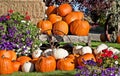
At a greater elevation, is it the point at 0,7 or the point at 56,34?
the point at 0,7

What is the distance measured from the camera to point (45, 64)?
28.2 ft

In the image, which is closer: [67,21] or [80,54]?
[80,54]

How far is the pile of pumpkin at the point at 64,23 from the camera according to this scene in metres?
10.4

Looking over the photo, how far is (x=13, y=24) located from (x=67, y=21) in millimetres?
1424

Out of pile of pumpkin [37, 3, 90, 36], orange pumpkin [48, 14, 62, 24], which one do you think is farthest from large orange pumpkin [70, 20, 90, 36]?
orange pumpkin [48, 14, 62, 24]

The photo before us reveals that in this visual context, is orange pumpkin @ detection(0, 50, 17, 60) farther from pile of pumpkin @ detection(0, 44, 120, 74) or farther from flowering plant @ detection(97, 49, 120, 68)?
flowering plant @ detection(97, 49, 120, 68)

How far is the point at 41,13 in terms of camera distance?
1141 centimetres

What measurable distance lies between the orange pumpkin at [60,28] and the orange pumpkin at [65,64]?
1540 millimetres

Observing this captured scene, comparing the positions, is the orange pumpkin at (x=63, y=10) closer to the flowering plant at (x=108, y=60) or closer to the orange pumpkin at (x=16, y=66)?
the orange pumpkin at (x=16, y=66)

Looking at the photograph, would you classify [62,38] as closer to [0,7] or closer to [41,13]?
[41,13]

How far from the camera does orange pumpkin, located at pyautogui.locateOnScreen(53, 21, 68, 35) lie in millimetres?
10327

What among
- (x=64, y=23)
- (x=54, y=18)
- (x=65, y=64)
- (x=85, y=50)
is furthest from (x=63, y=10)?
(x=65, y=64)

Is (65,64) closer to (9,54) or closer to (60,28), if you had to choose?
(9,54)

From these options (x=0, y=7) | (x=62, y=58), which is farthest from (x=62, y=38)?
(x=0, y=7)
